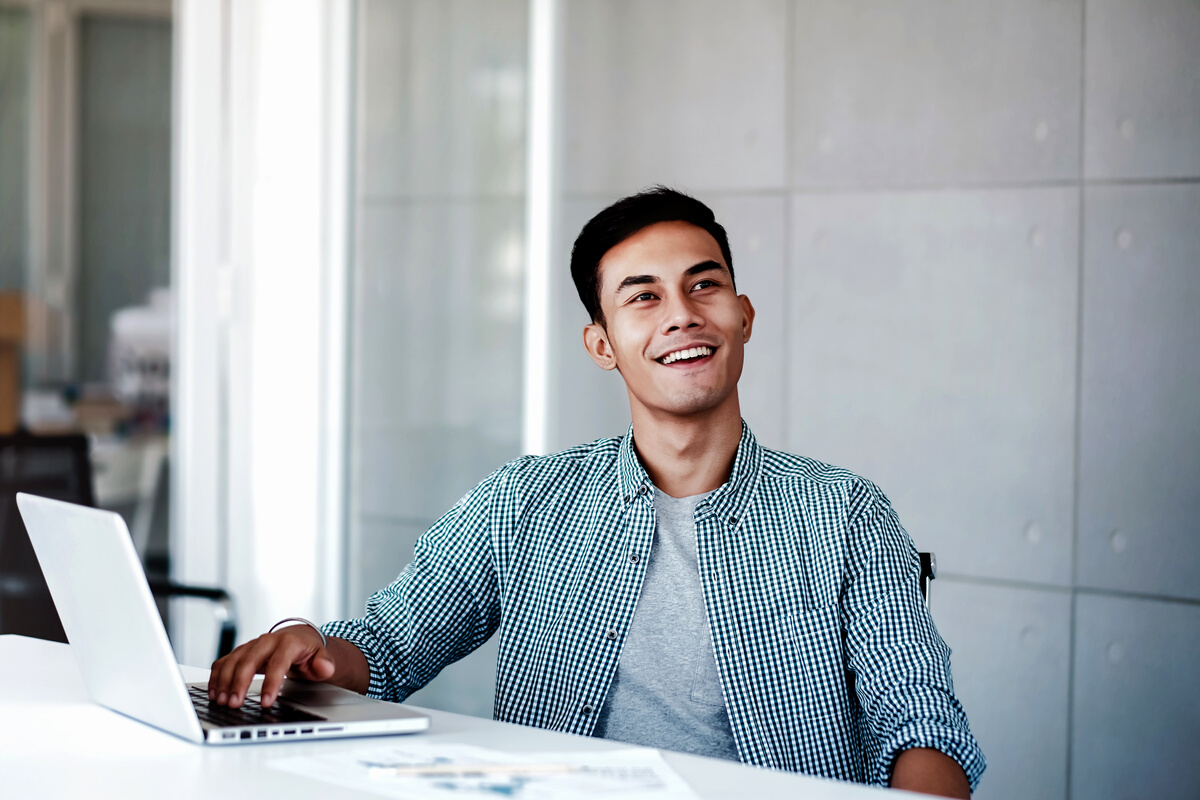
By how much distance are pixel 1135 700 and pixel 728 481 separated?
1.65 m

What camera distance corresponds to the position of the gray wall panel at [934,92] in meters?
2.99

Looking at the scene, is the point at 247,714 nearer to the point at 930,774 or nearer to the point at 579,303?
the point at 930,774

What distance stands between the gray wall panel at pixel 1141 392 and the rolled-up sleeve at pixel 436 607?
5.62ft

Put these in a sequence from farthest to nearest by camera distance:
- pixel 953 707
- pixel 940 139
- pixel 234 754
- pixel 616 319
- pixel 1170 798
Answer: pixel 940 139
pixel 1170 798
pixel 616 319
pixel 953 707
pixel 234 754

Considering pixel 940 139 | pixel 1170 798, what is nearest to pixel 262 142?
pixel 940 139

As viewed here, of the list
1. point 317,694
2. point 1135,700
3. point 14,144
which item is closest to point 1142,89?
point 1135,700

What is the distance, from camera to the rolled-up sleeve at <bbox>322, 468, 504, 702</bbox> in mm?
1805

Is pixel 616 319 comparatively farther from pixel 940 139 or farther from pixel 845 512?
pixel 940 139

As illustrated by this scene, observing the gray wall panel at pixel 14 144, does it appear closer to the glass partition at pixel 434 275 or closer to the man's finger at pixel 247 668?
the glass partition at pixel 434 275

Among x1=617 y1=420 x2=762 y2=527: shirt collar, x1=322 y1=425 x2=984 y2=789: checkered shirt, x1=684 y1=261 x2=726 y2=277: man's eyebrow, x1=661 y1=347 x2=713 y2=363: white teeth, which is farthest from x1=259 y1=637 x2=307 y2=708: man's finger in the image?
x1=684 y1=261 x2=726 y2=277: man's eyebrow

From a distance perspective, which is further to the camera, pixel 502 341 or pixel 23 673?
pixel 502 341

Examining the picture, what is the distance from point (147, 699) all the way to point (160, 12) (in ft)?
9.39

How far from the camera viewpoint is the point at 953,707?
60.2 inches

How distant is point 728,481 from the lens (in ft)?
6.11
